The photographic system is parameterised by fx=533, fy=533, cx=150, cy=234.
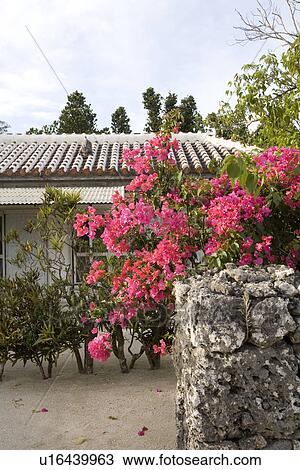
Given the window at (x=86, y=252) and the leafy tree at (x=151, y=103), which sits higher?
the leafy tree at (x=151, y=103)

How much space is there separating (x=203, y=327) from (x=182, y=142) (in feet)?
45.0

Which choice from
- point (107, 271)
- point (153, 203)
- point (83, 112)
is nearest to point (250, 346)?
point (153, 203)

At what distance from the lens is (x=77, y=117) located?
36.3 m

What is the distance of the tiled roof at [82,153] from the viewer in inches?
507

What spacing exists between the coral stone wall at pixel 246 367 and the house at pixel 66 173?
7530 mm

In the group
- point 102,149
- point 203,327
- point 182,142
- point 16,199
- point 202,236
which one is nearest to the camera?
point 203,327

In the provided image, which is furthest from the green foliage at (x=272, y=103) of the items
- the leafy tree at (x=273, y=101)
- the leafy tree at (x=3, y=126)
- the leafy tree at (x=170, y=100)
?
the leafy tree at (x=3, y=126)

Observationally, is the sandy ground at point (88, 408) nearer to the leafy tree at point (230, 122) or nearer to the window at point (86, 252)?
the window at point (86, 252)

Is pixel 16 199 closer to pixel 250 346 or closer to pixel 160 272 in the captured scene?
pixel 160 272

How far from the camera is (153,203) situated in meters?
6.13

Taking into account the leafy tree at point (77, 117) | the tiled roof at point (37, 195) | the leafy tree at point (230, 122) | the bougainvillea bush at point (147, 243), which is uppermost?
the leafy tree at point (77, 117)

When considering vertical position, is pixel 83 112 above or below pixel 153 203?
above

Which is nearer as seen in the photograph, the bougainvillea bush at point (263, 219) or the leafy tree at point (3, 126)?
the bougainvillea bush at point (263, 219)

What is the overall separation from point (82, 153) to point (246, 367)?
478 inches
